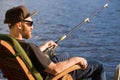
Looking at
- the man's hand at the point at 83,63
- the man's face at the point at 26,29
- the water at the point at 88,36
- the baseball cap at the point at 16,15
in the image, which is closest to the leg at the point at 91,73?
the man's hand at the point at 83,63

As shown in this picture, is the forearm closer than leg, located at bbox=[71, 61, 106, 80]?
Yes

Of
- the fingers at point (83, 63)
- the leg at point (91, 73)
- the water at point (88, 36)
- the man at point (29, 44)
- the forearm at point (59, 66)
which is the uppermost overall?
the man at point (29, 44)

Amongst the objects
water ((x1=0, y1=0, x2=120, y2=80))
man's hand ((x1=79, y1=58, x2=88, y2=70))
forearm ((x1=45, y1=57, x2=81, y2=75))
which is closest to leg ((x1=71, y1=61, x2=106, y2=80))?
man's hand ((x1=79, y1=58, x2=88, y2=70))

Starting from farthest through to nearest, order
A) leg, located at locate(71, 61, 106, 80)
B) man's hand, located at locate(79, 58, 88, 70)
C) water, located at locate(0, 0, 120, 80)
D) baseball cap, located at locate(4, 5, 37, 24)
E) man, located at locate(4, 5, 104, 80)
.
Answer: water, located at locate(0, 0, 120, 80) < leg, located at locate(71, 61, 106, 80) < man's hand, located at locate(79, 58, 88, 70) < baseball cap, located at locate(4, 5, 37, 24) < man, located at locate(4, 5, 104, 80)

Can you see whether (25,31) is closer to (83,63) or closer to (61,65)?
(61,65)

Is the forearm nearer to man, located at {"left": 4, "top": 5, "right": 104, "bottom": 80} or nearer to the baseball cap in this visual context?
man, located at {"left": 4, "top": 5, "right": 104, "bottom": 80}

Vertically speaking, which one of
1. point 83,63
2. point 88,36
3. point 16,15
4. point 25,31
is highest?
point 16,15

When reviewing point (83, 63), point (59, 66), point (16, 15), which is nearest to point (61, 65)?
point (59, 66)

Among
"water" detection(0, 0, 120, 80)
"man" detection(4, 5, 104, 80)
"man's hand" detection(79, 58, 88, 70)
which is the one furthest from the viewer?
"water" detection(0, 0, 120, 80)

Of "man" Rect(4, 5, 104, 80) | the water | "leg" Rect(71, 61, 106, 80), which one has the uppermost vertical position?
"man" Rect(4, 5, 104, 80)

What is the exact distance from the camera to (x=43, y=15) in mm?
30391

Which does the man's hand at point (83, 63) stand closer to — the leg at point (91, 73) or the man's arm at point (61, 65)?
the man's arm at point (61, 65)

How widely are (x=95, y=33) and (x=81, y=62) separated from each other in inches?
605

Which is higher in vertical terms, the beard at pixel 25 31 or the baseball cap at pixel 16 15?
the baseball cap at pixel 16 15
